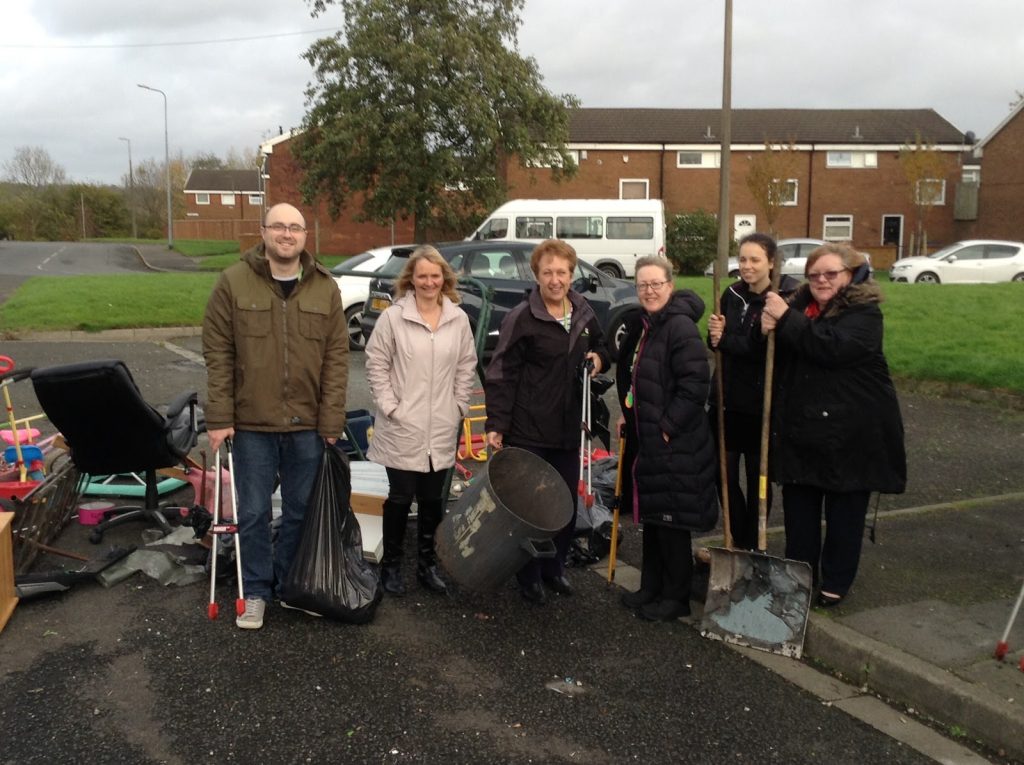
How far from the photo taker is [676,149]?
42844 mm

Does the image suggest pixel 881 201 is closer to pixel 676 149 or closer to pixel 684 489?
pixel 676 149

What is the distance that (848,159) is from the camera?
43.2 meters

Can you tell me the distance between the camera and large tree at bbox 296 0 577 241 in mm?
24656

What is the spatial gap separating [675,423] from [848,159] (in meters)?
43.0

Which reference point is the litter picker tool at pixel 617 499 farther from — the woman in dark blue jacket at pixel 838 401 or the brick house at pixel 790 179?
the brick house at pixel 790 179

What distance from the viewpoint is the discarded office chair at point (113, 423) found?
4988 millimetres

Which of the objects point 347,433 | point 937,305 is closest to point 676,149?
point 937,305

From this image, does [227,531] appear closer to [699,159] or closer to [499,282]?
[499,282]

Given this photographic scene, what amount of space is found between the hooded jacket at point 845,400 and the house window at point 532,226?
21.6 meters

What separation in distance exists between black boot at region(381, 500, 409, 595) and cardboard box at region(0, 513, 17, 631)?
1.78 m

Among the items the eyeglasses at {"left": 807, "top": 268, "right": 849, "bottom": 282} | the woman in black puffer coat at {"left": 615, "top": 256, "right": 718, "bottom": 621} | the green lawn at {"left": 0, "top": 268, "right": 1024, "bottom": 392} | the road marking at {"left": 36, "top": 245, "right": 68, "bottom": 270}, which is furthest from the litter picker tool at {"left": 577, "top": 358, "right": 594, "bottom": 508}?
the road marking at {"left": 36, "top": 245, "right": 68, "bottom": 270}

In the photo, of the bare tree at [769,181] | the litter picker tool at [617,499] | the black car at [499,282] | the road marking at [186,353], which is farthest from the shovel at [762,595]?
the bare tree at [769,181]

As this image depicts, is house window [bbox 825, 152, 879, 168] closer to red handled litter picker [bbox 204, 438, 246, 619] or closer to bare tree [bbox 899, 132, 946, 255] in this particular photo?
bare tree [bbox 899, 132, 946, 255]

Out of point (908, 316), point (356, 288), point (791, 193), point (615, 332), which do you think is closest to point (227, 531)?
point (615, 332)
